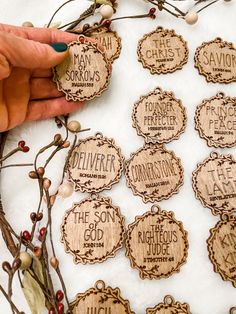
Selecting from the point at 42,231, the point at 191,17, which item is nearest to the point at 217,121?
the point at 191,17

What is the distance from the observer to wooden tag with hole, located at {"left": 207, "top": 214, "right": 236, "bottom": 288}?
3.32 feet

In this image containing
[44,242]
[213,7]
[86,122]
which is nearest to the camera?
[44,242]

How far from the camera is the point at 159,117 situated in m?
1.12

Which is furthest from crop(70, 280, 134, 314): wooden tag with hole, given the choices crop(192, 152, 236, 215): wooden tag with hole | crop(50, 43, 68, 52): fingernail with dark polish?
crop(50, 43, 68, 52): fingernail with dark polish

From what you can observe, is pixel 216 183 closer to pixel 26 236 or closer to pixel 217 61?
pixel 217 61

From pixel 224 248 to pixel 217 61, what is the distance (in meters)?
0.50

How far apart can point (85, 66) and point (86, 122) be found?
14cm

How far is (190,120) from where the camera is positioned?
1.13 meters

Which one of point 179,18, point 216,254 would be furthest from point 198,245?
point 179,18

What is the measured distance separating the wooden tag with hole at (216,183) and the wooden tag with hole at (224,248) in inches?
1.4

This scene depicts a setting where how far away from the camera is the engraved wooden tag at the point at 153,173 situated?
106cm

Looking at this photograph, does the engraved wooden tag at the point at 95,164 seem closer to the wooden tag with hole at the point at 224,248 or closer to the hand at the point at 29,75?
the hand at the point at 29,75

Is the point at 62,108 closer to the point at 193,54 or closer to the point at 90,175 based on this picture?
the point at 90,175

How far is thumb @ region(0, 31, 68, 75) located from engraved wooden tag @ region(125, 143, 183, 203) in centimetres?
31
